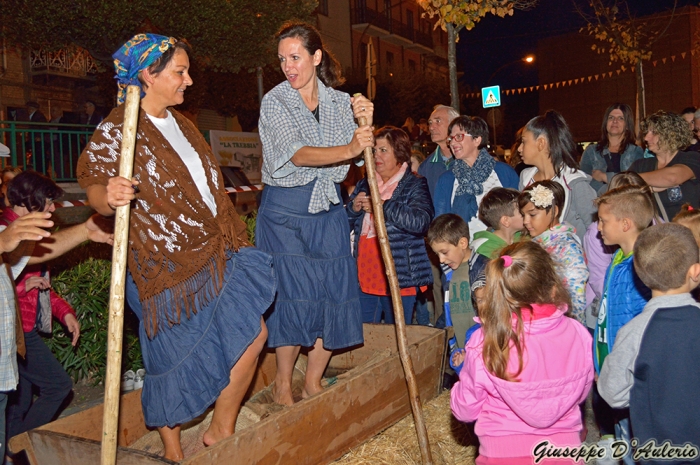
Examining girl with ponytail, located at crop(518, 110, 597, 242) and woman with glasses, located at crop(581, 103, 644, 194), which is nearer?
girl with ponytail, located at crop(518, 110, 597, 242)

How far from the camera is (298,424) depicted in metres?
3.68

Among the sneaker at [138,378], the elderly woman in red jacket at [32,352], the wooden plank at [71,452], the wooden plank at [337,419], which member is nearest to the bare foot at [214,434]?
the wooden plank at [337,419]

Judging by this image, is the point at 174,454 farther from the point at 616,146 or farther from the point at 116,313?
the point at 616,146

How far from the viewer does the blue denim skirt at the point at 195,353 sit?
361 cm

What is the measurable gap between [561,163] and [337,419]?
261 centimetres

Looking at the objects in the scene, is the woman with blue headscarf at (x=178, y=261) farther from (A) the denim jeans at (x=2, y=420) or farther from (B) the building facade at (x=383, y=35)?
(B) the building facade at (x=383, y=35)

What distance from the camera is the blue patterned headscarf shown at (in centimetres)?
345

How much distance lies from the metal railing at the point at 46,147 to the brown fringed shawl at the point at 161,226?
37.0 feet

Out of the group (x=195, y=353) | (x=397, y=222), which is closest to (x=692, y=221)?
(x=397, y=222)

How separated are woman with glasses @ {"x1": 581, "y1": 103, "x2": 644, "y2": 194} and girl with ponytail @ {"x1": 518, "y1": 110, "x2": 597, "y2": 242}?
5.06 feet

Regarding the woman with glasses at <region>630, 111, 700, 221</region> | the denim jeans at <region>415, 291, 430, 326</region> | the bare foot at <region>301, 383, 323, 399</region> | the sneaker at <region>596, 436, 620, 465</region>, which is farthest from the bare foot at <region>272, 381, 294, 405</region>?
the woman with glasses at <region>630, 111, 700, 221</region>

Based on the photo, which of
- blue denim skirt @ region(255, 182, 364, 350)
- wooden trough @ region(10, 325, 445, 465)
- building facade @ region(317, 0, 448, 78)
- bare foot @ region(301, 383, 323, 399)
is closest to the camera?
wooden trough @ region(10, 325, 445, 465)

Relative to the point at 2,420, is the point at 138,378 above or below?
below

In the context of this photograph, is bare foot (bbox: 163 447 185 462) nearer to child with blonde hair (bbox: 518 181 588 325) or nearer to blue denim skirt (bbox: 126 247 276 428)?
blue denim skirt (bbox: 126 247 276 428)
